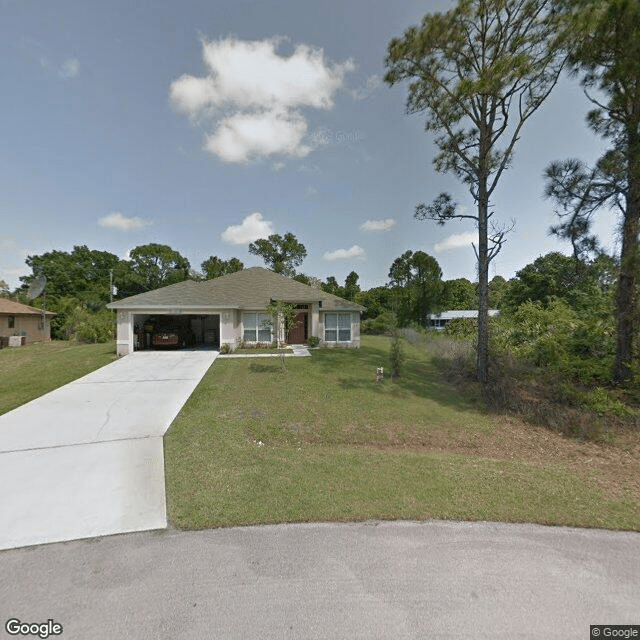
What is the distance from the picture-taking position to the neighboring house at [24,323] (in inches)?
823

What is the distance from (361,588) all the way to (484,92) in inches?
464

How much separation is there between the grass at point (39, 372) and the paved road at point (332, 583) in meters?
6.65

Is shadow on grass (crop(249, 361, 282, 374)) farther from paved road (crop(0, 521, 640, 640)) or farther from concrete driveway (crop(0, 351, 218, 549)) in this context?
paved road (crop(0, 521, 640, 640))

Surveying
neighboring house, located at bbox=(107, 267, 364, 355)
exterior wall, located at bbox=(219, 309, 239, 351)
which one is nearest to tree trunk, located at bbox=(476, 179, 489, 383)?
neighboring house, located at bbox=(107, 267, 364, 355)

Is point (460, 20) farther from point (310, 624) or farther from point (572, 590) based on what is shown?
point (310, 624)

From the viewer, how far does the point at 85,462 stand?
14.9 feet

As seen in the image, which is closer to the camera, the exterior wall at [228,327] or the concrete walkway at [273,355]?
the concrete walkway at [273,355]

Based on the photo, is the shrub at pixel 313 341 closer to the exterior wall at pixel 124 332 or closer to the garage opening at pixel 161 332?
the garage opening at pixel 161 332

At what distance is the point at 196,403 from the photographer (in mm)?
7434

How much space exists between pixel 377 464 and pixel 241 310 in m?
13.6

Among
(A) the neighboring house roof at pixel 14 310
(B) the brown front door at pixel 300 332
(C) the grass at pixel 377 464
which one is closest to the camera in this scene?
(C) the grass at pixel 377 464

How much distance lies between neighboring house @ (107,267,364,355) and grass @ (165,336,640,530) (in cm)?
792

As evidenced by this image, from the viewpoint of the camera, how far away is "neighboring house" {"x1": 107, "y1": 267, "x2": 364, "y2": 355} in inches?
596

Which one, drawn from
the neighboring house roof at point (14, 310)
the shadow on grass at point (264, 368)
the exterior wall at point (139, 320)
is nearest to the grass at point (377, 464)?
the shadow on grass at point (264, 368)
